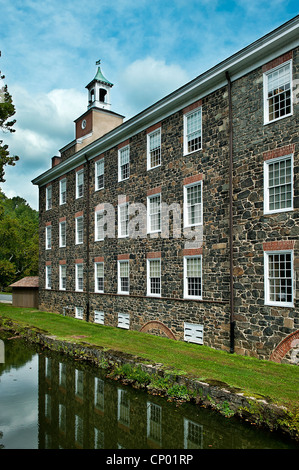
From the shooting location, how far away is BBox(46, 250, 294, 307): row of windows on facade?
1073cm

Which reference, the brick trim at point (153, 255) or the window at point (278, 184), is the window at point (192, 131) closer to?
the window at point (278, 184)

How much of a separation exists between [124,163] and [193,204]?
601cm

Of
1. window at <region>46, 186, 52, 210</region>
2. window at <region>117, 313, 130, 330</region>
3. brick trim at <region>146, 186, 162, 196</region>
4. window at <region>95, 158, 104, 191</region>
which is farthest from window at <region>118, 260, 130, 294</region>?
window at <region>46, 186, 52, 210</region>

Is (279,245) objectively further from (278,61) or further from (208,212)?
(278,61)

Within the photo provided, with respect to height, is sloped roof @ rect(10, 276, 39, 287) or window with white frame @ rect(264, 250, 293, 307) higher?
window with white frame @ rect(264, 250, 293, 307)

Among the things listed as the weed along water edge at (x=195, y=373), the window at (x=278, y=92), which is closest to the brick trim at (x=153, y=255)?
the weed along water edge at (x=195, y=373)

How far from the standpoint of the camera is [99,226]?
21094 millimetres

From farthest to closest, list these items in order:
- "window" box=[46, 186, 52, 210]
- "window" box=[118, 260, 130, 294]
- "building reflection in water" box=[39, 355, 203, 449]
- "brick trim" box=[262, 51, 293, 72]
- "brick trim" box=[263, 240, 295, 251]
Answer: "window" box=[46, 186, 52, 210] → "window" box=[118, 260, 130, 294] → "brick trim" box=[262, 51, 293, 72] → "brick trim" box=[263, 240, 295, 251] → "building reflection in water" box=[39, 355, 203, 449]

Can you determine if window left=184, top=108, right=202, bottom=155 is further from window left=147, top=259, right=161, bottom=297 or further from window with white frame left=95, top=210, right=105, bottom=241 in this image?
window with white frame left=95, top=210, right=105, bottom=241

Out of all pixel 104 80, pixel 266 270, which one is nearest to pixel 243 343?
pixel 266 270

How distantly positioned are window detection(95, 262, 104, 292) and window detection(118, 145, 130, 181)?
16.8 ft

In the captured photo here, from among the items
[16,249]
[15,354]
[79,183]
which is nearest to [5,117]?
[79,183]

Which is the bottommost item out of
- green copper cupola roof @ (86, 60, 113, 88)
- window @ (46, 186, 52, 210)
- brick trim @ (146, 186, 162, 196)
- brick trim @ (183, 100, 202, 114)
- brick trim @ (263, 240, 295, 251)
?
brick trim @ (263, 240, 295, 251)
